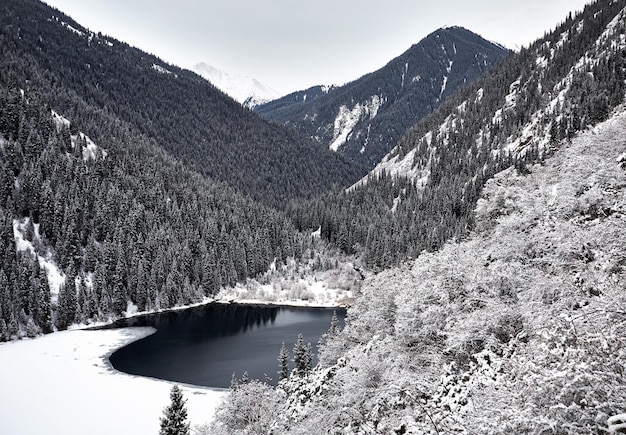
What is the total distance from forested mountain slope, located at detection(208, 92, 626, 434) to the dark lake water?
47.5m

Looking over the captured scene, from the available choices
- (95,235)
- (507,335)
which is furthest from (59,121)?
(507,335)

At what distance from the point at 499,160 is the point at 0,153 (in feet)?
609

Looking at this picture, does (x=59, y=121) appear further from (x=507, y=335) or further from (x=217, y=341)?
(x=507, y=335)

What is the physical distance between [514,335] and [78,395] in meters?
71.1

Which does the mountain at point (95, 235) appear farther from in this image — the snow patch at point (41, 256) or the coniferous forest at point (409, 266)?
the coniferous forest at point (409, 266)

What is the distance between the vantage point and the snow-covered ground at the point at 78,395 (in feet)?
190

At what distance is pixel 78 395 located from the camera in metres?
68.5

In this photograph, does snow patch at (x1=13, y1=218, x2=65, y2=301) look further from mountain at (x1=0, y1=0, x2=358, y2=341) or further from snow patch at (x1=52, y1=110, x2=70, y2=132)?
snow patch at (x1=52, y1=110, x2=70, y2=132)

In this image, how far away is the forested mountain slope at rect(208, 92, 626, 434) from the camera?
32.3ft

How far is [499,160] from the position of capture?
181500 millimetres

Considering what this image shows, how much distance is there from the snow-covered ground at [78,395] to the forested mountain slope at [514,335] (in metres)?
30.4

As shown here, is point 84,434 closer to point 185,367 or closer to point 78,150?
point 185,367

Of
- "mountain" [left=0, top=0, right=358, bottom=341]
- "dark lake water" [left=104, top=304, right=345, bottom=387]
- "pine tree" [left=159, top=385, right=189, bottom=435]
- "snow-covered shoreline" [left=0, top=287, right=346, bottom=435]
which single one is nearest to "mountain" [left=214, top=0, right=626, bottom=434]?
"pine tree" [left=159, top=385, right=189, bottom=435]

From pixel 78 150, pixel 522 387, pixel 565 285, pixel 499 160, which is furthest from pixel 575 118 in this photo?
pixel 78 150
